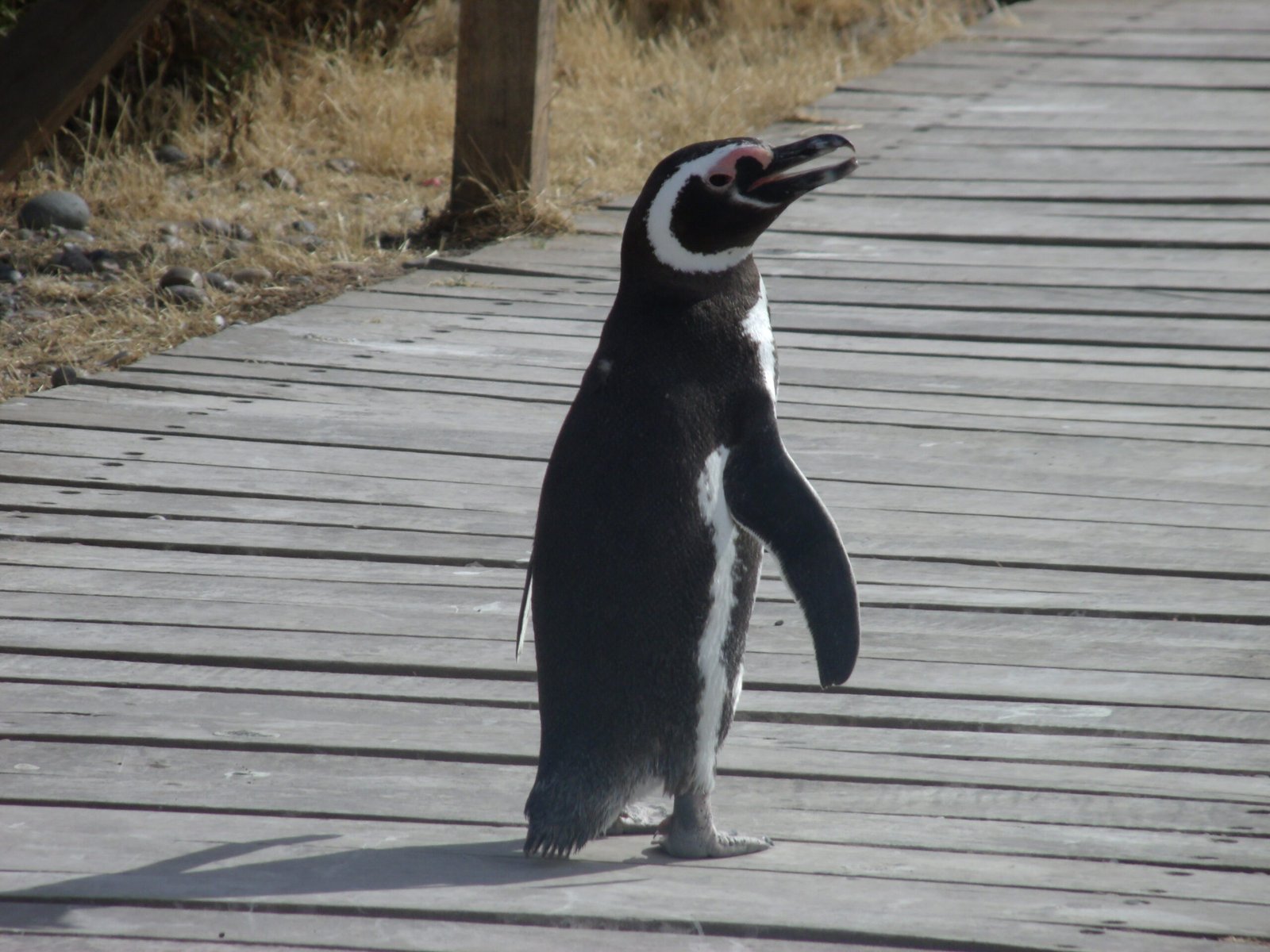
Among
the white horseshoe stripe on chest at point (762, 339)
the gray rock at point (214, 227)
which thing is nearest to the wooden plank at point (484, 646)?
the white horseshoe stripe on chest at point (762, 339)

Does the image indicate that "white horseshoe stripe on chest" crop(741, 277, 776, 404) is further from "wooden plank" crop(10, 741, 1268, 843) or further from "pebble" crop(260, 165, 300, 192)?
"pebble" crop(260, 165, 300, 192)

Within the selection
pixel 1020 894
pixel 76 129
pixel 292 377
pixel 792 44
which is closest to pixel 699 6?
pixel 792 44

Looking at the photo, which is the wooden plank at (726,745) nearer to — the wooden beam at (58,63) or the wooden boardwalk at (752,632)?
the wooden boardwalk at (752,632)

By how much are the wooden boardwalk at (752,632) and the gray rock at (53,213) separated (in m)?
1.41

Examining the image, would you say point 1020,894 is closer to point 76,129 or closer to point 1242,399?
point 1242,399

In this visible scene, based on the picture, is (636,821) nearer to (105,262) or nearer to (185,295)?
(185,295)

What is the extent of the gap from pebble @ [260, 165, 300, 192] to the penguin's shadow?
14.9 feet

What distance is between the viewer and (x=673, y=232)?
6.34 feet

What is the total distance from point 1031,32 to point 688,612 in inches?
289

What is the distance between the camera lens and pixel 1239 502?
3.16 m

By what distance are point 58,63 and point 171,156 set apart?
1.07 m

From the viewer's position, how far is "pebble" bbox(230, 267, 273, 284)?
487cm

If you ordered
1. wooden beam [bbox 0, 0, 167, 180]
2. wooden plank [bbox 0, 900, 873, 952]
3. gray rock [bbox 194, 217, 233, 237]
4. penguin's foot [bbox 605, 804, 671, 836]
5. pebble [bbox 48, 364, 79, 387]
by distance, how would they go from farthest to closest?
gray rock [bbox 194, 217, 233, 237] → wooden beam [bbox 0, 0, 167, 180] → pebble [bbox 48, 364, 79, 387] → penguin's foot [bbox 605, 804, 671, 836] → wooden plank [bbox 0, 900, 873, 952]

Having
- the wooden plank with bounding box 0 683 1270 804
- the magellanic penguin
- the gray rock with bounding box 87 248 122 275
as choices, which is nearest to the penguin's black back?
the magellanic penguin
